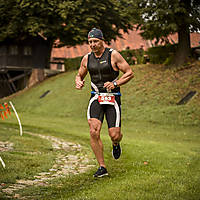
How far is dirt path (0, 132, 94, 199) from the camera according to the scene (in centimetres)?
567

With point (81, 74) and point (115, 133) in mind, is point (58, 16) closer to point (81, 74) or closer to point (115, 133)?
point (81, 74)

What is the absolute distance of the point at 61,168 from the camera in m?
7.48

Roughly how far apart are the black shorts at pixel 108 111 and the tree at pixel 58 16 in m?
25.4

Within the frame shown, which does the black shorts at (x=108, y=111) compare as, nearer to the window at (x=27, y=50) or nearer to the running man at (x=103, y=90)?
the running man at (x=103, y=90)

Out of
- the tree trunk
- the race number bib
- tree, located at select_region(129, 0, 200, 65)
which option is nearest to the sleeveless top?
the race number bib

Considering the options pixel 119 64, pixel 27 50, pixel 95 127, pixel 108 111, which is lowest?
pixel 95 127

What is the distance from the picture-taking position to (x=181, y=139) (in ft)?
45.9

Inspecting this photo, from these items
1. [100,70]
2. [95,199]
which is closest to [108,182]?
[95,199]

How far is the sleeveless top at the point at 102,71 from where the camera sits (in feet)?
20.9

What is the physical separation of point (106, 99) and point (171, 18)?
61.4 ft

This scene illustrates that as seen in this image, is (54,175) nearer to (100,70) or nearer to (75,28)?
(100,70)

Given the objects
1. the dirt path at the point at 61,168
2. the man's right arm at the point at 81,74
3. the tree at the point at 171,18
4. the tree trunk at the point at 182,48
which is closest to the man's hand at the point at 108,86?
the man's right arm at the point at 81,74

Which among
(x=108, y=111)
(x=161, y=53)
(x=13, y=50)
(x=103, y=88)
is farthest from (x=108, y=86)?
(x=13, y=50)

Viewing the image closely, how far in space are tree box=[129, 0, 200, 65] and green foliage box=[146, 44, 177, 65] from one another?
6.80 feet
